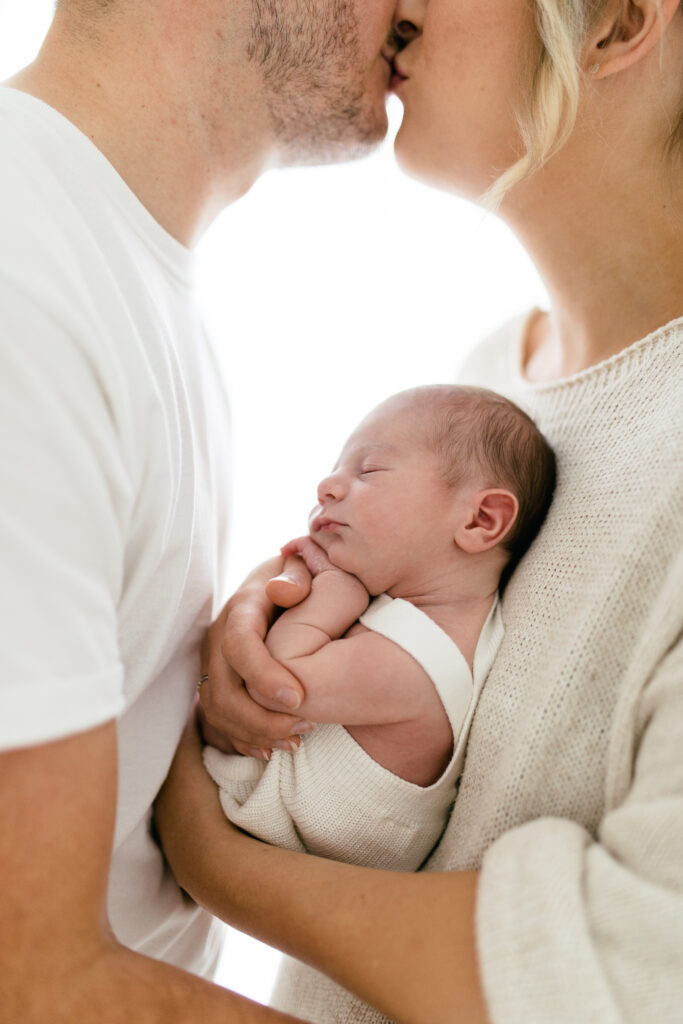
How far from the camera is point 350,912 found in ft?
3.01

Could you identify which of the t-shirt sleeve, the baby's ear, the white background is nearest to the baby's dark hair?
the baby's ear

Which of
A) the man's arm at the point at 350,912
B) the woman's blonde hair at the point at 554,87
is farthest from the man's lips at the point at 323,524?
the woman's blonde hair at the point at 554,87

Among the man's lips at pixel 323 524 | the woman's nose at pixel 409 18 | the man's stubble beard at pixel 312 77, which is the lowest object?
the man's lips at pixel 323 524

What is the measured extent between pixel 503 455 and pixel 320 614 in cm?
39

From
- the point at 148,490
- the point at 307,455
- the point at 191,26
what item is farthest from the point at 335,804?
the point at 307,455

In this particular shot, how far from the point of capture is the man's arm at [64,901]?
29.0 inches

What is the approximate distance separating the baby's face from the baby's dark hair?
31mm

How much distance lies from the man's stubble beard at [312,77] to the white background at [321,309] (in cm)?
77

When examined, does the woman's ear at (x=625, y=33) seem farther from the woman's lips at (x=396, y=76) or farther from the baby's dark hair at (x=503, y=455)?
the baby's dark hair at (x=503, y=455)

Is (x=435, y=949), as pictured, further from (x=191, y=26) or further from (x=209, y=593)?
(x=191, y=26)

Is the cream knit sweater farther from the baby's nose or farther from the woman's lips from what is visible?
the woman's lips

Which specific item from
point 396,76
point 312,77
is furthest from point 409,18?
point 312,77

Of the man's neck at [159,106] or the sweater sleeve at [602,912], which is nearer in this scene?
the sweater sleeve at [602,912]

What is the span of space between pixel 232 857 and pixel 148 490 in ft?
1.69
